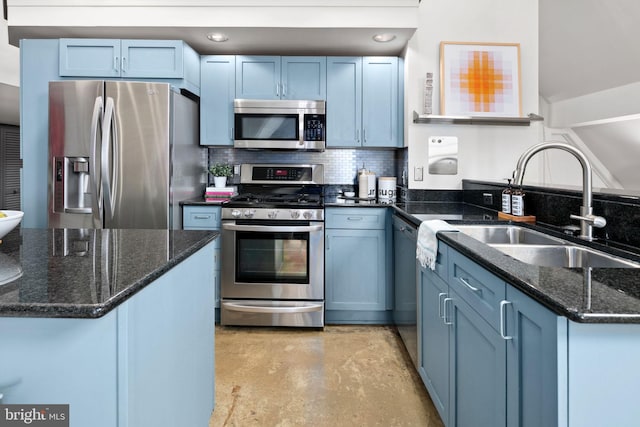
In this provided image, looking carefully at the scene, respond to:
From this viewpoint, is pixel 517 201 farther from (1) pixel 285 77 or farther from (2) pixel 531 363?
(1) pixel 285 77

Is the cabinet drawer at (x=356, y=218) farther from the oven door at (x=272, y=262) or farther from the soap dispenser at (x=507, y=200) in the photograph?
the soap dispenser at (x=507, y=200)

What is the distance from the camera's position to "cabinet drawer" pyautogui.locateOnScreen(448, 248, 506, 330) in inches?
50.2

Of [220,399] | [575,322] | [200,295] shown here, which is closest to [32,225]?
[220,399]

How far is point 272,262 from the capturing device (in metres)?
3.22

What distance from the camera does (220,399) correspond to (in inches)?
87.8

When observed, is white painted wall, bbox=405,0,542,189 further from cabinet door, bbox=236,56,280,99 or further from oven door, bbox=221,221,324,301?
oven door, bbox=221,221,324,301

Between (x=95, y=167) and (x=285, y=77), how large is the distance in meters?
1.66

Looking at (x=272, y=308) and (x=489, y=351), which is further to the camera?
(x=272, y=308)

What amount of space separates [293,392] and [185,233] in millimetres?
1123

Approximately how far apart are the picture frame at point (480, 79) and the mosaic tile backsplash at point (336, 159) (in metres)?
0.77

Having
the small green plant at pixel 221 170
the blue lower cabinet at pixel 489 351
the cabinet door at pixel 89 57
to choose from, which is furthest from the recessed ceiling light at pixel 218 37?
the blue lower cabinet at pixel 489 351

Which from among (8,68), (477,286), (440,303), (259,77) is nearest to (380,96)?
(259,77)

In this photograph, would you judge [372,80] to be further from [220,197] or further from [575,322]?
[575,322]

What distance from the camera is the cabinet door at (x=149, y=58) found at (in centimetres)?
330
